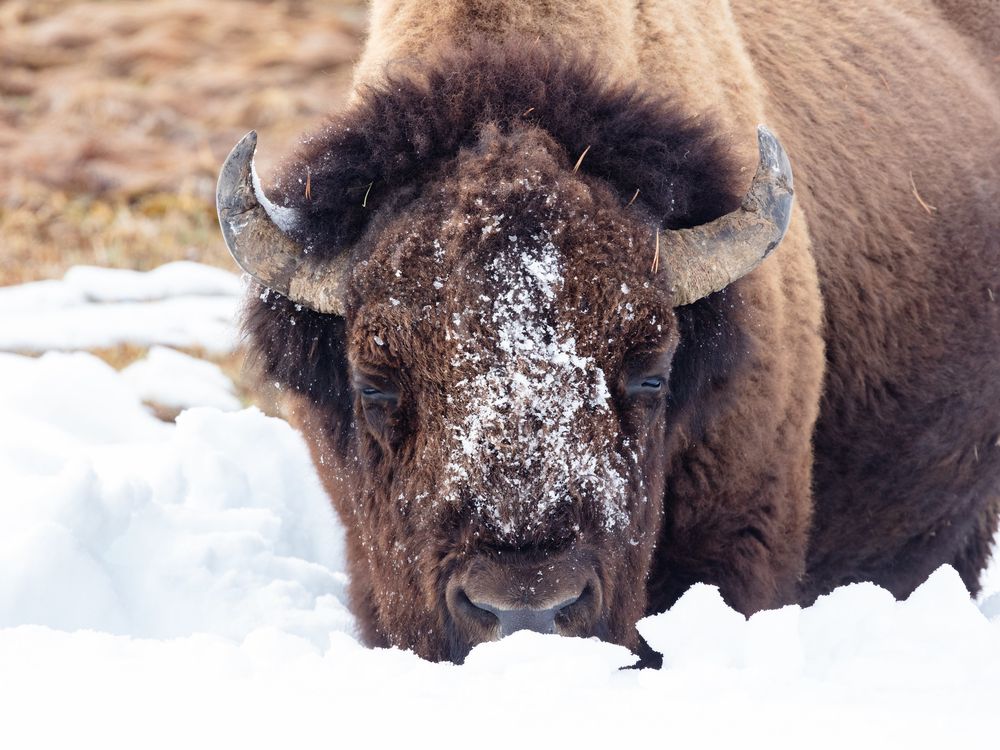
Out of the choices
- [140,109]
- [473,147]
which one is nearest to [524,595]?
[473,147]

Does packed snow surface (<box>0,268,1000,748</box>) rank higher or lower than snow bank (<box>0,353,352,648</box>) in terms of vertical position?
higher

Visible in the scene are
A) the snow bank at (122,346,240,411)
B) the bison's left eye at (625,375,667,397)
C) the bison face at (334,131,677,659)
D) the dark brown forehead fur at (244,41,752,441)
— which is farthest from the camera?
the snow bank at (122,346,240,411)

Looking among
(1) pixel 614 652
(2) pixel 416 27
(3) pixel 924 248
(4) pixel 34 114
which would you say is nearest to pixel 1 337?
(2) pixel 416 27

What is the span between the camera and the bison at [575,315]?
9.99 feet

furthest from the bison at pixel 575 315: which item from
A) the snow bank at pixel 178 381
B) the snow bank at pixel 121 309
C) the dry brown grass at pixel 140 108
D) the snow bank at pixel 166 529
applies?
the dry brown grass at pixel 140 108

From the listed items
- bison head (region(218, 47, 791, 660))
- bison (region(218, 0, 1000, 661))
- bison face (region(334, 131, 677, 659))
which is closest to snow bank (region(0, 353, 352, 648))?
bison (region(218, 0, 1000, 661))

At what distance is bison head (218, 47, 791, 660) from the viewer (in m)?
3.01

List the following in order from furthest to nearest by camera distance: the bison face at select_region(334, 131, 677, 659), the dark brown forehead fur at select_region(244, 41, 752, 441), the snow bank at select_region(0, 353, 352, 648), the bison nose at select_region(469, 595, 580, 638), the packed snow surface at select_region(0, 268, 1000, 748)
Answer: the snow bank at select_region(0, 353, 352, 648) < the dark brown forehead fur at select_region(244, 41, 752, 441) < the bison face at select_region(334, 131, 677, 659) < the bison nose at select_region(469, 595, 580, 638) < the packed snow surface at select_region(0, 268, 1000, 748)

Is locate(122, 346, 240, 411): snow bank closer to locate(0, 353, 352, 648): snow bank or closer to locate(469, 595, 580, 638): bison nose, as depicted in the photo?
locate(0, 353, 352, 648): snow bank

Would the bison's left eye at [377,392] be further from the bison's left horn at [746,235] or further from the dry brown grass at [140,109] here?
the dry brown grass at [140,109]

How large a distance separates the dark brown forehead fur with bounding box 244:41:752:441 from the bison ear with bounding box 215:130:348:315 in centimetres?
6

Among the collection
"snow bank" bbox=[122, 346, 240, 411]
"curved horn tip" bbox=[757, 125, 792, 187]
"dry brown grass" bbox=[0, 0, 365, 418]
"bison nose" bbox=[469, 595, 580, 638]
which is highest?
"curved horn tip" bbox=[757, 125, 792, 187]

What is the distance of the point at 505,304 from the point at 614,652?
86cm

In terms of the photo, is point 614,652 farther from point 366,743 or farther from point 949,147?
point 949,147
